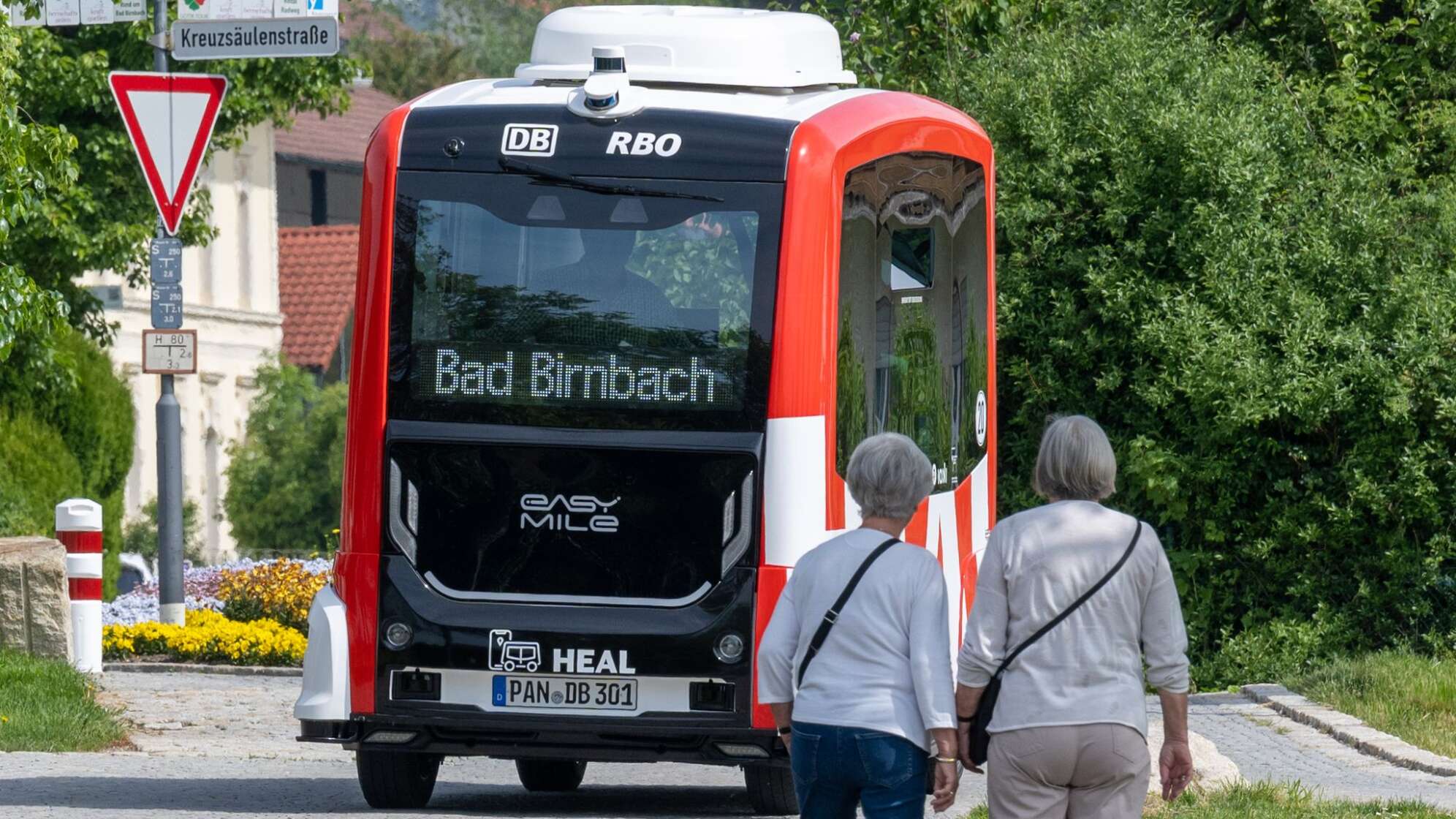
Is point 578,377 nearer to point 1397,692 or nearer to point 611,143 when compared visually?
point 611,143

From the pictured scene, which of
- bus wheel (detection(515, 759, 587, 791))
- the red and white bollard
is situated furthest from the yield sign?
bus wheel (detection(515, 759, 587, 791))

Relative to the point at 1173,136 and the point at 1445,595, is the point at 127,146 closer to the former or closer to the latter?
the point at 1173,136

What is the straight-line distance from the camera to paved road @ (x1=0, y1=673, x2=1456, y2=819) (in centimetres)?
1012

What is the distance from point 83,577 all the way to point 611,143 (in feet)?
20.8

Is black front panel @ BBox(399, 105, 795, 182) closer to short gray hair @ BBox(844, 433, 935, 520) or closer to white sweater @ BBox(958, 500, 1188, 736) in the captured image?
short gray hair @ BBox(844, 433, 935, 520)

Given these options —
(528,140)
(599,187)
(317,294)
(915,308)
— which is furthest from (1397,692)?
(317,294)

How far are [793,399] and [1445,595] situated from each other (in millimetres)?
7812

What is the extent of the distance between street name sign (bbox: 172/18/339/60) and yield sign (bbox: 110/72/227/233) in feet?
1.98

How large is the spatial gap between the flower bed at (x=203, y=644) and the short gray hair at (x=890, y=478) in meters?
11.1

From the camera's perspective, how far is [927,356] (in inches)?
427

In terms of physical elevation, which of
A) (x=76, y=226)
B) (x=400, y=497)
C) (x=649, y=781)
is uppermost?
(x=76, y=226)

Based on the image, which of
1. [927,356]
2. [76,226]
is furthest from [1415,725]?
[76,226]

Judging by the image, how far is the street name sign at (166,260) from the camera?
51.1 ft

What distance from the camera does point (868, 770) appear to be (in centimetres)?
608
